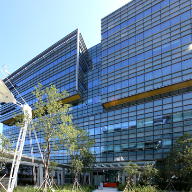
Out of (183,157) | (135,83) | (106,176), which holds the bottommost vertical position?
(106,176)

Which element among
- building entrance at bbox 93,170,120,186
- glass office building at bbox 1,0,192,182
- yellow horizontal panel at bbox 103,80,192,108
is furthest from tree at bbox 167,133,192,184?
building entrance at bbox 93,170,120,186

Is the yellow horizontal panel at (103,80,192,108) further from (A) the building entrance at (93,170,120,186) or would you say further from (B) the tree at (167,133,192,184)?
(A) the building entrance at (93,170,120,186)

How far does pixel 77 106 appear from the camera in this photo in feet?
152

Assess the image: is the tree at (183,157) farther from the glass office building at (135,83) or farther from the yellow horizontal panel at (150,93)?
the yellow horizontal panel at (150,93)

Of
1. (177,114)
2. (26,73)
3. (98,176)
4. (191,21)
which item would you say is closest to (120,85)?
(177,114)

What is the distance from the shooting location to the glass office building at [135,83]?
100ft

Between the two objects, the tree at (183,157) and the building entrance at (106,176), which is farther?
the building entrance at (106,176)

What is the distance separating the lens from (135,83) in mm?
35062

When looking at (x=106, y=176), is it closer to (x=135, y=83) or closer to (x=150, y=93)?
(x=150, y=93)

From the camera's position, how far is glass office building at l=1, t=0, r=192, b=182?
30578 millimetres

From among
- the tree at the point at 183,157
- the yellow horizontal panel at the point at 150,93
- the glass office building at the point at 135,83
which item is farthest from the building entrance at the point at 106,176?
the tree at the point at 183,157

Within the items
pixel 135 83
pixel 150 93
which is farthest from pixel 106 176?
pixel 135 83

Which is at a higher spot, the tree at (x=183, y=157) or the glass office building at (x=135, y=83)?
the glass office building at (x=135, y=83)

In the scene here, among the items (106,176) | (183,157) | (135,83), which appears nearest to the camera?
(183,157)
